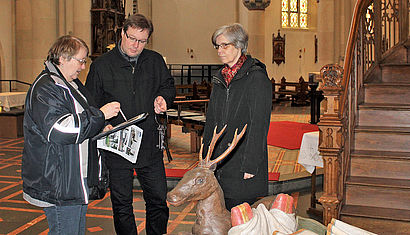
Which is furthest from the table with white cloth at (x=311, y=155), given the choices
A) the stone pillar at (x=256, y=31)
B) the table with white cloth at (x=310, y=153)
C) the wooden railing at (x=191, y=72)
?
the wooden railing at (x=191, y=72)

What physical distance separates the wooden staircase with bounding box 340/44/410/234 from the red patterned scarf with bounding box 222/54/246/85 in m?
2.00

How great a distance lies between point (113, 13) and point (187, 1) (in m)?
7.89

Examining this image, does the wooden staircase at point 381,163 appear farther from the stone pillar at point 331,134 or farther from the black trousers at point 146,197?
the black trousers at point 146,197

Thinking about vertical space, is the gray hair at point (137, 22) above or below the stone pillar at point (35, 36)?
below

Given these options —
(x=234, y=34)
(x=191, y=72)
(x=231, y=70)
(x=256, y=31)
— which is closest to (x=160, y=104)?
(x=231, y=70)

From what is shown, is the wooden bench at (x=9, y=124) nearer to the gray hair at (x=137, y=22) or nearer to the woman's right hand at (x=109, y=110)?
the gray hair at (x=137, y=22)

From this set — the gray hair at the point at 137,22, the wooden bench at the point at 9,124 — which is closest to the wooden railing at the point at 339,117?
the gray hair at the point at 137,22

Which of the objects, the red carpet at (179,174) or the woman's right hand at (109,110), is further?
the red carpet at (179,174)

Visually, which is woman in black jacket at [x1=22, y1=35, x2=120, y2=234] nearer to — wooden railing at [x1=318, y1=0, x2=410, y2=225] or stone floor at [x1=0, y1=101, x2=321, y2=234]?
stone floor at [x1=0, y1=101, x2=321, y2=234]

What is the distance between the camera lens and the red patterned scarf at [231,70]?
111 inches

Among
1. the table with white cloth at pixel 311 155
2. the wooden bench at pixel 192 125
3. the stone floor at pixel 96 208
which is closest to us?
the stone floor at pixel 96 208

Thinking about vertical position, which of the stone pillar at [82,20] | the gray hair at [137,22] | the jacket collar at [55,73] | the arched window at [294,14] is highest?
the arched window at [294,14]

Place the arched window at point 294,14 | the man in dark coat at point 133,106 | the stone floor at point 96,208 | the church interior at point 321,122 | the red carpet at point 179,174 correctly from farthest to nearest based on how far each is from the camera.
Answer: the arched window at point 294,14 → the red carpet at point 179,174 → the stone floor at point 96,208 → the church interior at point 321,122 → the man in dark coat at point 133,106

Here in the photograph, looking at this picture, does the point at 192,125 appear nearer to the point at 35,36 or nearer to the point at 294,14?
the point at 35,36
